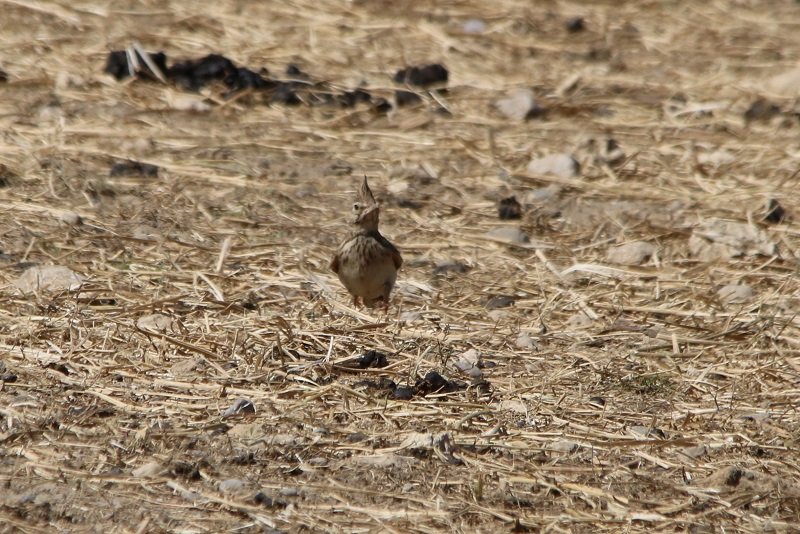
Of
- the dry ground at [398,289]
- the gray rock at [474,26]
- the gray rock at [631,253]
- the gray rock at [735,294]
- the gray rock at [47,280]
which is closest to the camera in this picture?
the dry ground at [398,289]

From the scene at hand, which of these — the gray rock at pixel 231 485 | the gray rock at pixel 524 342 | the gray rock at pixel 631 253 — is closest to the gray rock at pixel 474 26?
the gray rock at pixel 631 253

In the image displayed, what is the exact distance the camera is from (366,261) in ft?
19.8

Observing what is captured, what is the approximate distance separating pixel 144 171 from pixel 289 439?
3375mm

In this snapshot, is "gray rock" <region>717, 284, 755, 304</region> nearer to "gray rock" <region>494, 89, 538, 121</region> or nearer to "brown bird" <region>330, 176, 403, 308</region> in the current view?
"brown bird" <region>330, 176, 403, 308</region>

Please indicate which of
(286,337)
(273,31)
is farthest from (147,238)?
(273,31)

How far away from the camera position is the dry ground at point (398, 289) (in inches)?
172

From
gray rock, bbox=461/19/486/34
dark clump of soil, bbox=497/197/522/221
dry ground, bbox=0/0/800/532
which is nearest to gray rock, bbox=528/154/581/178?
dry ground, bbox=0/0/800/532

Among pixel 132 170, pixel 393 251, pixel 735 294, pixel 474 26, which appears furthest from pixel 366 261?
pixel 474 26

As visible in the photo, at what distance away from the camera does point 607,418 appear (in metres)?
4.99

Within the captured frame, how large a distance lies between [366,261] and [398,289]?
490 millimetres

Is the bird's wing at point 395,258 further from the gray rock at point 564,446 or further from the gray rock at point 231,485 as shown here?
the gray rock at point 231,485

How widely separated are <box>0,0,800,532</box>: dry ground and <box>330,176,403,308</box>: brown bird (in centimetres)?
12

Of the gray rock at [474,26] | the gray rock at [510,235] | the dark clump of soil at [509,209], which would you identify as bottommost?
the gray rock at [474,26]

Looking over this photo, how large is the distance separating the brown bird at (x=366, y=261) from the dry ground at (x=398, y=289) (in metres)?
0.12
